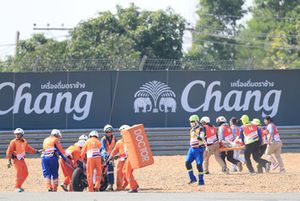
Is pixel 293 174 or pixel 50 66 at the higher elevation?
pixel 50 66

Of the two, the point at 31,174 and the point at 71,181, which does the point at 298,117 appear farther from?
the point at 71,181

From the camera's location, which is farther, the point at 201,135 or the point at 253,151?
the point at 253,151

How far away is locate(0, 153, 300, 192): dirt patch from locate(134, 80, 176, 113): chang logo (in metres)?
2.55

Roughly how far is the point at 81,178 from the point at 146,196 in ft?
11.2

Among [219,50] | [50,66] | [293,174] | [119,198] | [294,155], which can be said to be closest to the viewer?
[119,198]

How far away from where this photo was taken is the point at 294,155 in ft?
106

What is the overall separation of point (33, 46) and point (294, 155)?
2414 cm

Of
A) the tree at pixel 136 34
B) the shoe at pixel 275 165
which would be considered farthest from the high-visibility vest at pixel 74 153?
the tree at pixel 136 34

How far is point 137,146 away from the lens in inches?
906

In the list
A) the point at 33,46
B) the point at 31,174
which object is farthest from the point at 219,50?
the point at 31,174

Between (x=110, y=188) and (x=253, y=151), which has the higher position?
(x=253, y=151)

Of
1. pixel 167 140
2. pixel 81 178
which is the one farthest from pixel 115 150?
pixel 167 140

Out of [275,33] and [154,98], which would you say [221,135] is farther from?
[275,33]

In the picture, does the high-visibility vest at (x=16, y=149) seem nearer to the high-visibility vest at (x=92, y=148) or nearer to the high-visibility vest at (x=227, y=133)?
the high-visibility vest at (x=92, y=148)
